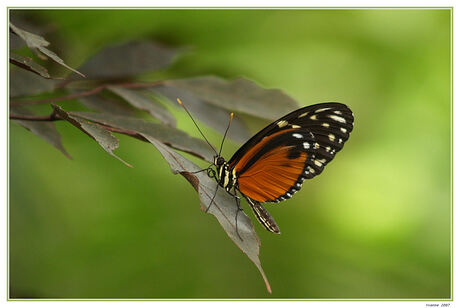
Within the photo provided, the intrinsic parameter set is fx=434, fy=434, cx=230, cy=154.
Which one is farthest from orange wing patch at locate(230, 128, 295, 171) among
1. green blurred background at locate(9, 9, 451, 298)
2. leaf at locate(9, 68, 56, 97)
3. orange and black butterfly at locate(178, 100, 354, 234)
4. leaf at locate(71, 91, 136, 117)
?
green blurred background at locate(9, 9, 451, 298)

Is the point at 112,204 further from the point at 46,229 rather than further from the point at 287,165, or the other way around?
the point at 287,165

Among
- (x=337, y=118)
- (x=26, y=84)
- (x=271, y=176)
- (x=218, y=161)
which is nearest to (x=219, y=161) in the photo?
(x=218, y=161)

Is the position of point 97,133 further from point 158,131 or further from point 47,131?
point 47,131

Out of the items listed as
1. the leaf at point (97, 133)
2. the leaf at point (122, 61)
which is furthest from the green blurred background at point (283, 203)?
the leaf at point (97, 133)

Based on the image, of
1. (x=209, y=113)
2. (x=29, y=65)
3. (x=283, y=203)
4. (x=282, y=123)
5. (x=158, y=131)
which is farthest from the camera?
(x=283, y=203)

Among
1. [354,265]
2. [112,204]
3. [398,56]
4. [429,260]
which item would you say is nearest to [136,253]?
[112,204]

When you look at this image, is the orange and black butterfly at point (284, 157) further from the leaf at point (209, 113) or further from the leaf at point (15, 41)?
the leaf at point (15, 41)
